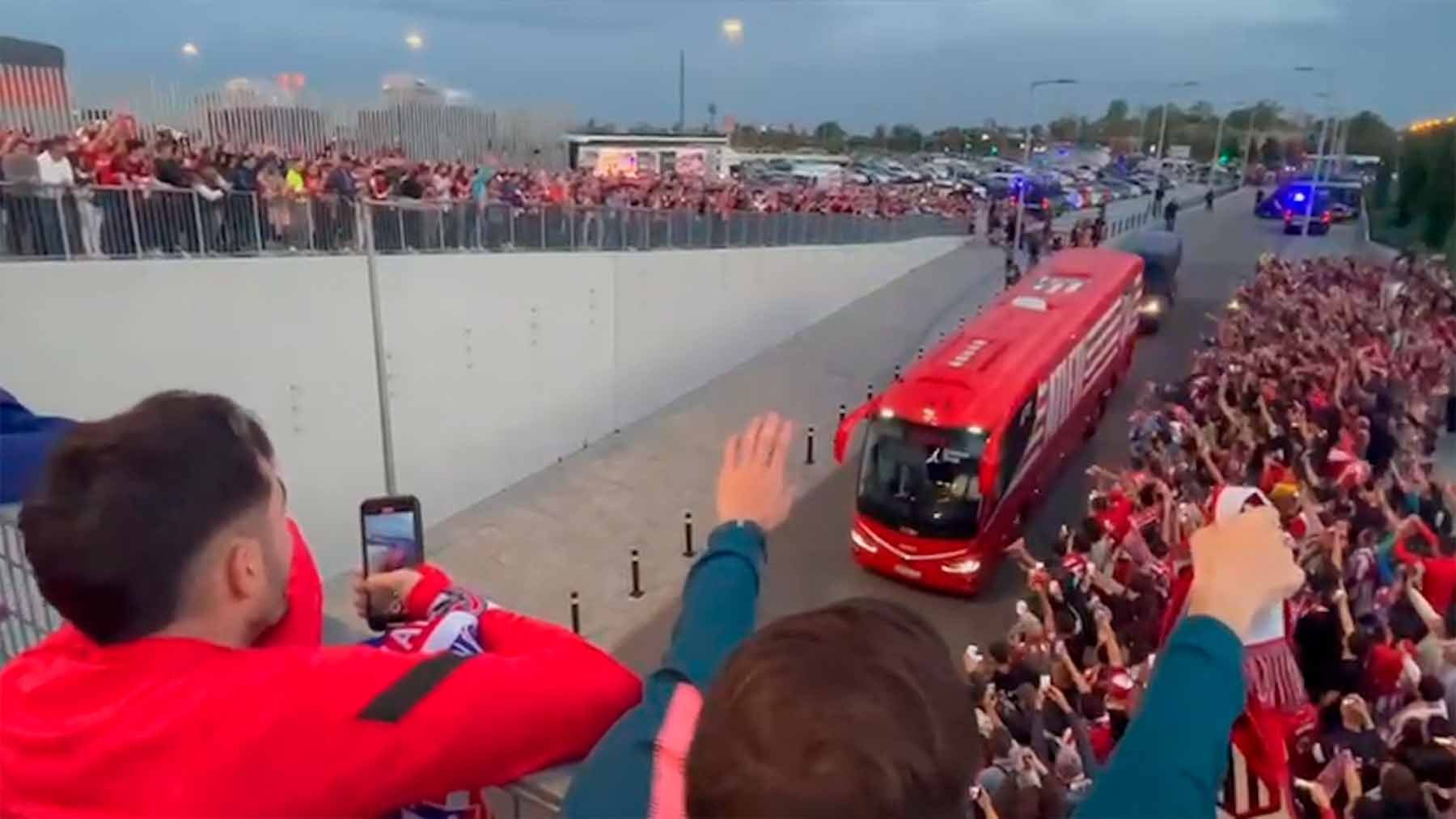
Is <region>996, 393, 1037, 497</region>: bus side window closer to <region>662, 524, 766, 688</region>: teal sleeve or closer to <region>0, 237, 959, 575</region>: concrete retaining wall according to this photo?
<region>0, 237, 959, 575</region>: concrete retaining wall

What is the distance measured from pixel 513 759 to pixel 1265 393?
11.8 meters

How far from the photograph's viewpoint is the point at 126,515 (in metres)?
1.46

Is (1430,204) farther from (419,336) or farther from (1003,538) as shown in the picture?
(419,336)

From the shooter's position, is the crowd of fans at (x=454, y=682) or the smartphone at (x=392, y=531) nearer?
the crowd of fans at (x=454, y=682)

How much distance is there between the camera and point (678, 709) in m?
1.44

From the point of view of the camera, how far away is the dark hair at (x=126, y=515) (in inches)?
56.8

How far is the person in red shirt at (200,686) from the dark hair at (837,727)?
45 centimetres

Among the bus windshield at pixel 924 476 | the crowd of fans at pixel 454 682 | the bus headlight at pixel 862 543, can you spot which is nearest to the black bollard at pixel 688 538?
the bus headlight at pixel 862 543

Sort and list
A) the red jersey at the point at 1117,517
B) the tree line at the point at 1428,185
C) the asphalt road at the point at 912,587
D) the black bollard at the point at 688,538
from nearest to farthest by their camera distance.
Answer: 1. the red jersey at the point at 1117,517
2. the asphalt road at the point at 912,587
3. the black bollard at the point at 688,538
4. the tree line at the point at 1428,185

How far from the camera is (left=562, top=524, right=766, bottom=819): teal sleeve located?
4.57 feet

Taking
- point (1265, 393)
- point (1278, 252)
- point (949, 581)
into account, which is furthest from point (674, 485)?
point (1278, 252)

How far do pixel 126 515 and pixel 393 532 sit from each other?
152 cm

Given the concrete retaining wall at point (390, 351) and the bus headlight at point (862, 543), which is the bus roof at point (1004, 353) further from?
the concrete retaining wall at point (390, 351)

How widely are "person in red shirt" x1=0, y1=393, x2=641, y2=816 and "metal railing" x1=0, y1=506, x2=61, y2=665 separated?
7.43 ft
